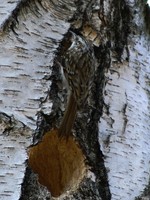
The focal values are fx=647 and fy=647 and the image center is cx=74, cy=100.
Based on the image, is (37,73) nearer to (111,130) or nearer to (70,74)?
(111,130)

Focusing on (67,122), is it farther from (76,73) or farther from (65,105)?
(76,73)

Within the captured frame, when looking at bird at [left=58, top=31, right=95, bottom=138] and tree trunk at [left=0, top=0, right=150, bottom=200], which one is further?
bird at [left=58, top=31, right=95, bottom=138]

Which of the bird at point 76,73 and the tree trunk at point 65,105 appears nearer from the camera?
the tree trunk at point 65,105

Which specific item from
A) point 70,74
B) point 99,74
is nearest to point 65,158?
point 99,74
